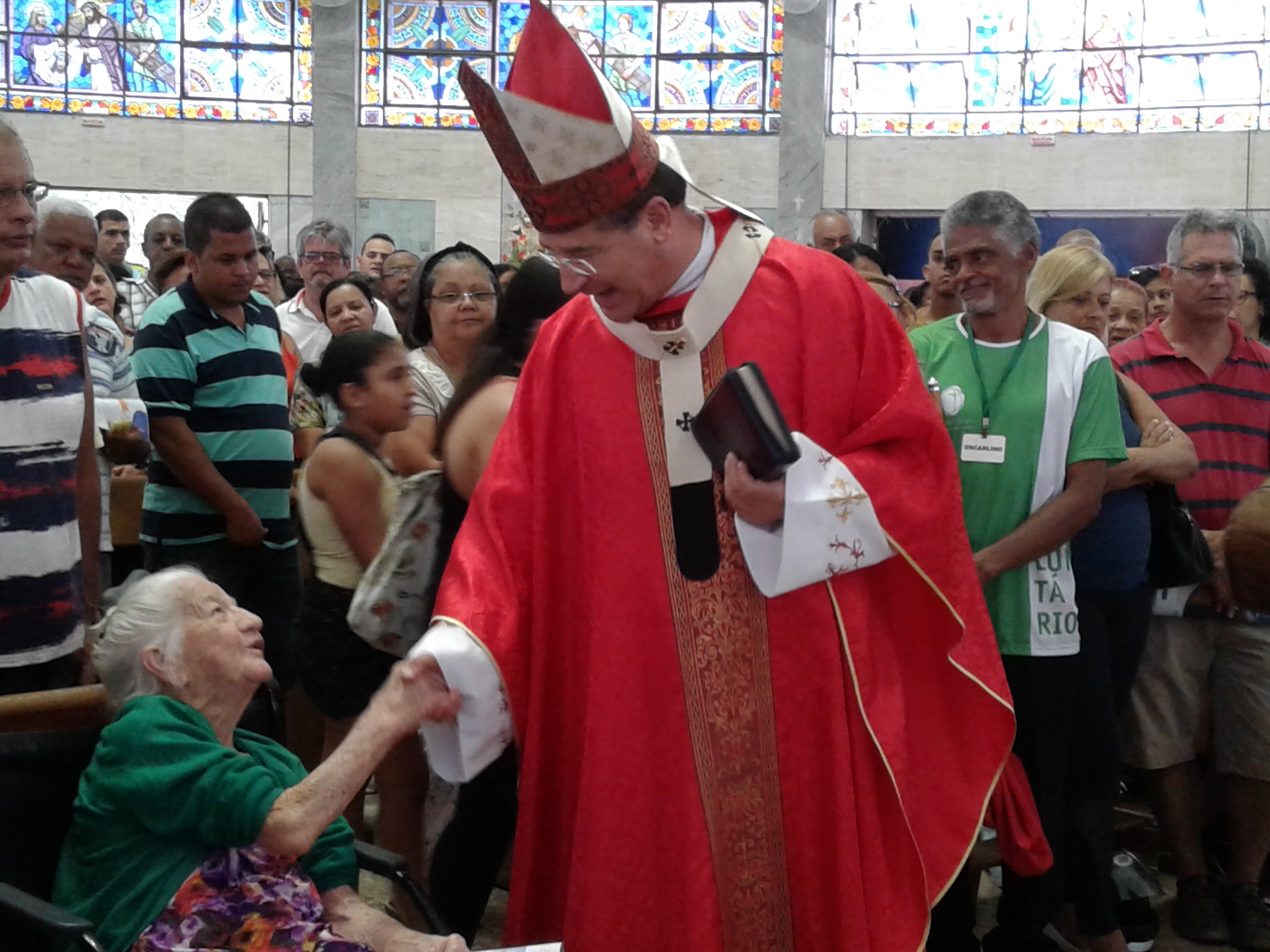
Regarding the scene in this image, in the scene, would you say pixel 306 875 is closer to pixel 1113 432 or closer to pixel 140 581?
pixel 140 581

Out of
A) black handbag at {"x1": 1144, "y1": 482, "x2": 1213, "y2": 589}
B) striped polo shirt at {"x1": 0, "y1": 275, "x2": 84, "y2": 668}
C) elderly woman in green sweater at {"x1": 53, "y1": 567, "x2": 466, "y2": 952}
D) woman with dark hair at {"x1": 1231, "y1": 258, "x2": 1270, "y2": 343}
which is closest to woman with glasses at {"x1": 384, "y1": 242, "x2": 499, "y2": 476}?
striped polo shirt at {"x1": 0, "y1": 275, "x2": 84, "y2": 668}

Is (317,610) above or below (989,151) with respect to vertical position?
below

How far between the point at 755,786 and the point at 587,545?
19.0 inches

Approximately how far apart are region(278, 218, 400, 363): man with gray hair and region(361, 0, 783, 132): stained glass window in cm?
837

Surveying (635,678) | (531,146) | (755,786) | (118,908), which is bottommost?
(118,908)

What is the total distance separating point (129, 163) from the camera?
47.3 ft

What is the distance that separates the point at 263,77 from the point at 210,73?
21.7 inches

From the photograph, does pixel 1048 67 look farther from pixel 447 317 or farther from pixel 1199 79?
pixel 447 317

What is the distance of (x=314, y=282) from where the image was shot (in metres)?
6.93

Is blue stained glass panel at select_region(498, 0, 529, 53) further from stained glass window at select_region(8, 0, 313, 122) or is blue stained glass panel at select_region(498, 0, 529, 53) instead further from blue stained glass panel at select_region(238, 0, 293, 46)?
blue stained glass panel at select_region(238, 0, 293, 46)

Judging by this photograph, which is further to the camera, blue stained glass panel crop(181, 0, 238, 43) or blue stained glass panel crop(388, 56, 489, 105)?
blue stained glass panel crop(388, 56, 489, 105)

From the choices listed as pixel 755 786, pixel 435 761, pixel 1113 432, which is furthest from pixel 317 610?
pixel 1113 432

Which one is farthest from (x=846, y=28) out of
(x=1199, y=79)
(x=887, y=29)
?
(x=1199, y=79)

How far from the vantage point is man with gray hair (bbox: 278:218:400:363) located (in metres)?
6.79
